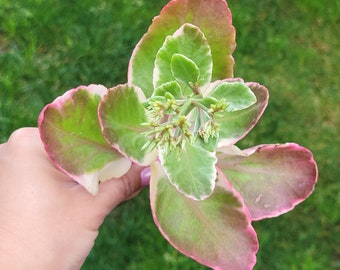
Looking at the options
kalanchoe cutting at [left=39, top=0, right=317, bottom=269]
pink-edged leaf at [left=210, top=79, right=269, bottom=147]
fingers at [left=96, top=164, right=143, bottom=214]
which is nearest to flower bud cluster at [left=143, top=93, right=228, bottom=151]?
kalanchoe cutting at [left=39, top=0, right=317, bottom=269]

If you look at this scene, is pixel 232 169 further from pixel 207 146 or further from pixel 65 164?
pixel 65 164

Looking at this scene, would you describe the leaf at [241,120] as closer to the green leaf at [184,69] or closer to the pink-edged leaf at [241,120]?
the pink-edged leaf at [241,120]

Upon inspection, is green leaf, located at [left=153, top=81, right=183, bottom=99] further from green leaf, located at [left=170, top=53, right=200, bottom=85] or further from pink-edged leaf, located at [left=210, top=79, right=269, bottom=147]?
pink-edged leaf, located at [left=210, top=79, right=269, bottom=147]

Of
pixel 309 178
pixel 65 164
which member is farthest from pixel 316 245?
pixel 65 164

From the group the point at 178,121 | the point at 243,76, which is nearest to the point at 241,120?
Result: the point at 178,121

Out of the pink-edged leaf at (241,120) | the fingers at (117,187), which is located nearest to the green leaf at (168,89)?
the pink-edged leaf at (241,120)

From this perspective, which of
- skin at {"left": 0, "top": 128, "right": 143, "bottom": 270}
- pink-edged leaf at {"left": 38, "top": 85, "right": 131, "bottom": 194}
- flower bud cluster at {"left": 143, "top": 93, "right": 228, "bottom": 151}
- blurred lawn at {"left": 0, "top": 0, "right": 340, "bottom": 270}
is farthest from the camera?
blurred lawn at {"left": 0, "top": 0, "right": 340, "bottom": 270}
